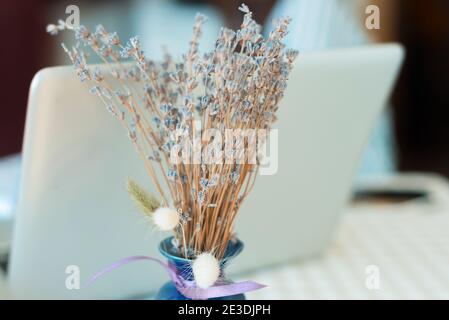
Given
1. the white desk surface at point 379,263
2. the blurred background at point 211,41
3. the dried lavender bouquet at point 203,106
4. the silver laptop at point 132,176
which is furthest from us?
the blurred background at point 211,41

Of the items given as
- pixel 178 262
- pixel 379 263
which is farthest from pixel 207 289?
pixel 379 263

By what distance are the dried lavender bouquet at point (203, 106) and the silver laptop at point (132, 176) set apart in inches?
3.0

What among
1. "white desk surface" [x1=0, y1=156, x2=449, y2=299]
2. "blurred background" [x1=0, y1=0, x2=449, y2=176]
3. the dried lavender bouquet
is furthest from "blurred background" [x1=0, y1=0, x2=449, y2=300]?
the dried lavender bouquet

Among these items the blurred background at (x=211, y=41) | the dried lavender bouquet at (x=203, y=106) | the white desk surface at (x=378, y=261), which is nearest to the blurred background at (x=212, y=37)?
the blurred background at (x=211, y=41)

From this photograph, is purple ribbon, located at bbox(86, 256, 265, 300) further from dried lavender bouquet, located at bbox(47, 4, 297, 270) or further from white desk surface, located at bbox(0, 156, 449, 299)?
white desk surface, located at bbox(0, 156, 449, 299)

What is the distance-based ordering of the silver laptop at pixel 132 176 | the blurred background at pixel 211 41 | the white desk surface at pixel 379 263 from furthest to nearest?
1. the blurred background at pixel 211 41
2. the white desk surface at pixel 379 263
3. the silver laptop at pixel 132 176

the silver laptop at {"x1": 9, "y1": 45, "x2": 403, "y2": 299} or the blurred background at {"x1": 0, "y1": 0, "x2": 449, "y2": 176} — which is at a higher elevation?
the blurred background at {"x1": 0, "y1": 0, "x2": 449, "y2": 176}

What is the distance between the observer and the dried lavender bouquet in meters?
0.72

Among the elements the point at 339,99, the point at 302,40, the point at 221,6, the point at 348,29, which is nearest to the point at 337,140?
the point at 339,99

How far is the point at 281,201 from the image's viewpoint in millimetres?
1057

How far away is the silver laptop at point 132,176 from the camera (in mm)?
826

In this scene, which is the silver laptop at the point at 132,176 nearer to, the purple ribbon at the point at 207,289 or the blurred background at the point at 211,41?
the purple ribbon at the point at 207,289

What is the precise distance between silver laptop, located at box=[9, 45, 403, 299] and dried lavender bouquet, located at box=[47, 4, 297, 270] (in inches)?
3.0
